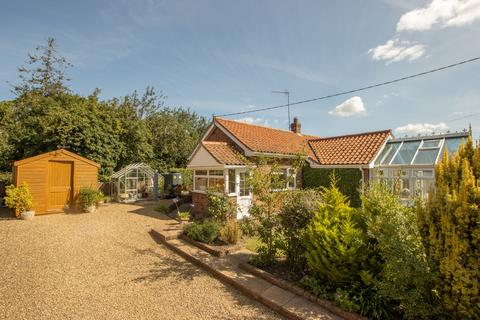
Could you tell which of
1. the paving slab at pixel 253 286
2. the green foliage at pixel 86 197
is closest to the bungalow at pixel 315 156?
the paving slab at pixel 253 286

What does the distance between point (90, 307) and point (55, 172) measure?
11711 mm

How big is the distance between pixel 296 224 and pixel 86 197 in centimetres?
1297

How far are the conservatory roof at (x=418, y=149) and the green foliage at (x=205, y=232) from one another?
995cm

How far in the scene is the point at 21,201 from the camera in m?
12.2

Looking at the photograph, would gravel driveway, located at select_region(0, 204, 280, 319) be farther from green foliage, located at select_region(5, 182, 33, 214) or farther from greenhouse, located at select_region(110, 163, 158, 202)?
greenhouse, located at select_region(110, 163, 158, 202)

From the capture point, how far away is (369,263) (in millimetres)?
4938

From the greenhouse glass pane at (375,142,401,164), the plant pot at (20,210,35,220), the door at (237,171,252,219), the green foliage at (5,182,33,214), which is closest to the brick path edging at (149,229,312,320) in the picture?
the door at (237,171,252,219)

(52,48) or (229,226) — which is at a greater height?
(52,48)

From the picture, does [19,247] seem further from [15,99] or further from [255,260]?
[15,99]

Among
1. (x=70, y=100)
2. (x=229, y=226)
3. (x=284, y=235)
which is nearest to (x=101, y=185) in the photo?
(x=70, y=100)

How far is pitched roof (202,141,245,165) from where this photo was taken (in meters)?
12.3

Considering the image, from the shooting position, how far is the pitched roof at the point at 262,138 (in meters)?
14.3

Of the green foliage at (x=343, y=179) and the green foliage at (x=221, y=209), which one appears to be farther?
the green foliage at (x=343, y=179)

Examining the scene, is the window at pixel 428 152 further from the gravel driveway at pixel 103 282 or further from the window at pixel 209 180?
the gravel driveway at pixel 103 282
